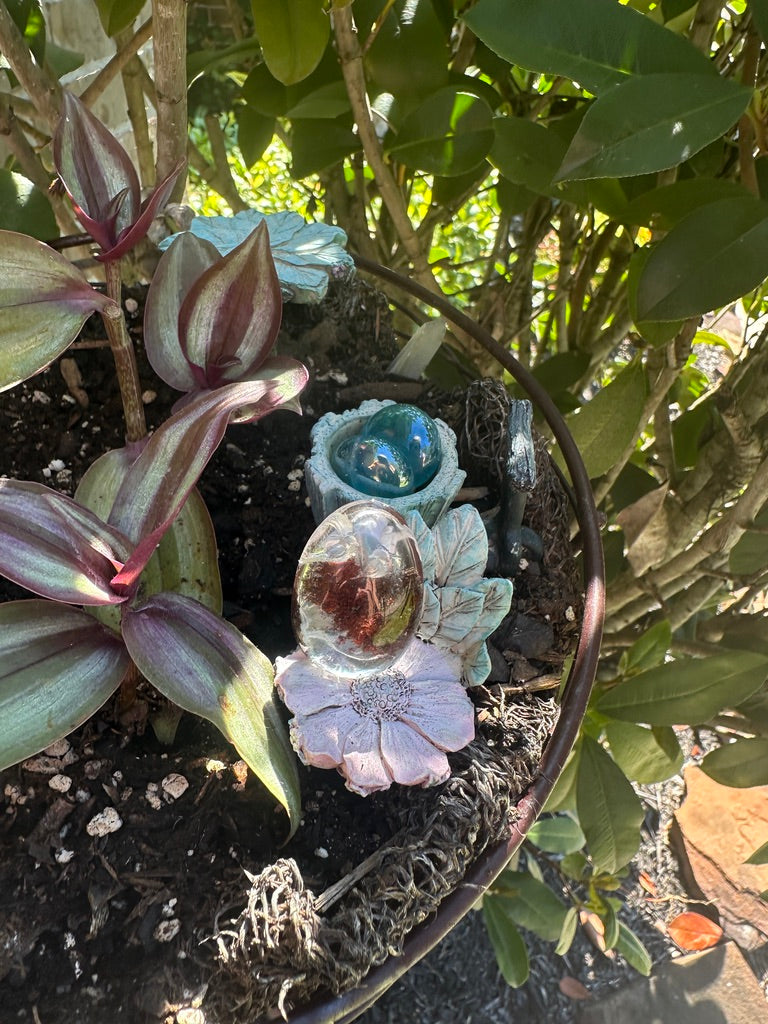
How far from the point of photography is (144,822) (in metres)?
0.54

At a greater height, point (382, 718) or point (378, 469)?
point (378, 469)

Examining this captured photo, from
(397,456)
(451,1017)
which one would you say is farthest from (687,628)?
(397,456)

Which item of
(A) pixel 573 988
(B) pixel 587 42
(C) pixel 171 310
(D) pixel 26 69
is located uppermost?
(B) pixel 587 42

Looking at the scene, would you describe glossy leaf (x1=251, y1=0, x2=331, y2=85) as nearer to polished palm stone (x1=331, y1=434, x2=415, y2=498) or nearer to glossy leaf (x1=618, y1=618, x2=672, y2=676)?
polished palm stone (x1=331, y1=434, x2=415, y2=498)

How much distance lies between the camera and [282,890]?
47 cm

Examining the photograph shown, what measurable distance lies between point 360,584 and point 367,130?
0.49 metres

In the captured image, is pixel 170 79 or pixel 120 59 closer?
pixel 170 79

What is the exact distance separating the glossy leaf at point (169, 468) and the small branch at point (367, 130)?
1.29 ft

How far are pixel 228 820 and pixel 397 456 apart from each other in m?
0.28

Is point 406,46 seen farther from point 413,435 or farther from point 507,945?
point 507,945

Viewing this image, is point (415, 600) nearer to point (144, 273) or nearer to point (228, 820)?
point (228, 820)

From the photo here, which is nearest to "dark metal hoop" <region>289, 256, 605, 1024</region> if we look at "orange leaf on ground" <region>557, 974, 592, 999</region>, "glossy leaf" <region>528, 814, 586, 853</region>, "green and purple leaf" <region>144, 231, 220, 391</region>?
→ "green and purple leaf" <region>144, 231, 220, 391</region>

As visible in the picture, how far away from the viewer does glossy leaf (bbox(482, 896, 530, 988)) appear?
977 millimetres

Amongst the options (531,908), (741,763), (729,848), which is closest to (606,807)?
(741,763)
